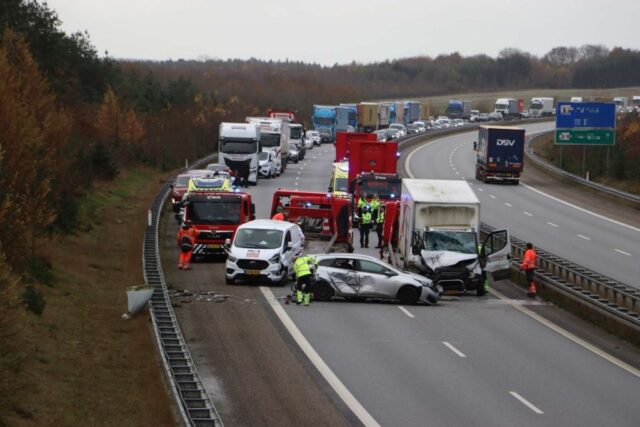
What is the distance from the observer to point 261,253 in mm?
30594

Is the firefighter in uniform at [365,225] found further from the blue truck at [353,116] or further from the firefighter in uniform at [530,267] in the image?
the blue truck at [353,116]

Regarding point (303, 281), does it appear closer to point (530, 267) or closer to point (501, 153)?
point (530, 267)

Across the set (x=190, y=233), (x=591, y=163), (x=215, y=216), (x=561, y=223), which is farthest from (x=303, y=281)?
(x=591, y=163)

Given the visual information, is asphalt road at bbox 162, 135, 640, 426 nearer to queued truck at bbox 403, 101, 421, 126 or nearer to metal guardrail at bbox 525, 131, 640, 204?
metal guardrail at bbox 525, 131, 640, 204

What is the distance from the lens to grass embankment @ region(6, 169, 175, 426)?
18297 mm

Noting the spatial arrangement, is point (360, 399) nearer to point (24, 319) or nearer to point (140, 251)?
point (24, 319)

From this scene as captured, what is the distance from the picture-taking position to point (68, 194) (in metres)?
39.6

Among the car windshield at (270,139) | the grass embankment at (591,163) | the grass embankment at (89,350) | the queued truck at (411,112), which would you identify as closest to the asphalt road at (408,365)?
the grass embankment at (89,350)

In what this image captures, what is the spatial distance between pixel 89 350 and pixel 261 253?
8305 millimetres

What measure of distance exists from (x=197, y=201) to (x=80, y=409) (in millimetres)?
17489

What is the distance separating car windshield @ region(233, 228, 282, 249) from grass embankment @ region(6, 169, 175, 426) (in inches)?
126

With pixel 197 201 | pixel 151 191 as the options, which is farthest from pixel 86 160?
pixel 197 201

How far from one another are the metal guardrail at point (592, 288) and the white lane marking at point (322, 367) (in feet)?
22.8

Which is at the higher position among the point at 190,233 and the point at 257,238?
the point at 257,238
